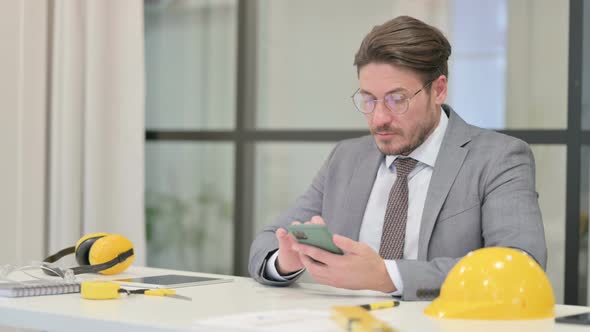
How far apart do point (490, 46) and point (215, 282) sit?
181 centimetres

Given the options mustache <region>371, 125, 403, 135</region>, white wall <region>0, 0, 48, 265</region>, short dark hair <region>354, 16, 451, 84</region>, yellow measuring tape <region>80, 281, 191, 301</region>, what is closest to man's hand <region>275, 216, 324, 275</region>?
yellow measuring tape <region>80, 281, 191, 301</region>

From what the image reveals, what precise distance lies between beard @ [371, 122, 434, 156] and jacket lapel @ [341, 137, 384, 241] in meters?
0.11

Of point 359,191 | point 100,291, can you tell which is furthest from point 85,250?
point 359,191

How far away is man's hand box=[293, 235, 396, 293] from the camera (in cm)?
Answer: 195

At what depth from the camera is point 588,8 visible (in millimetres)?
3260

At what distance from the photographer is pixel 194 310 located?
5.68 ft

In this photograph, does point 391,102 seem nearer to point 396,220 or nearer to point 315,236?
point 396,220

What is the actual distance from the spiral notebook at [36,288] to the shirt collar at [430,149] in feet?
3.47

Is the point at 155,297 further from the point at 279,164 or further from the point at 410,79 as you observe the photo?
the point at 279,164

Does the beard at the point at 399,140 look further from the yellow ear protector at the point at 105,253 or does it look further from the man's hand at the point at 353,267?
the yellow ear protector at the point at 105,253

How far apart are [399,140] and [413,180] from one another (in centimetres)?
13

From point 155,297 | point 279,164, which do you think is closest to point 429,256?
point 155,297

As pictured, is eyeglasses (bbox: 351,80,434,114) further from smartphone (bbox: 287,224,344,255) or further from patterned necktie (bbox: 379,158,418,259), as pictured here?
smartphone (bbox: 287,224,344,255)

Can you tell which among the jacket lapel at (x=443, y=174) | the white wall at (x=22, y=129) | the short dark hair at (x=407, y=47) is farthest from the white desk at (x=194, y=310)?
the white wall at (x=22, y=129)
